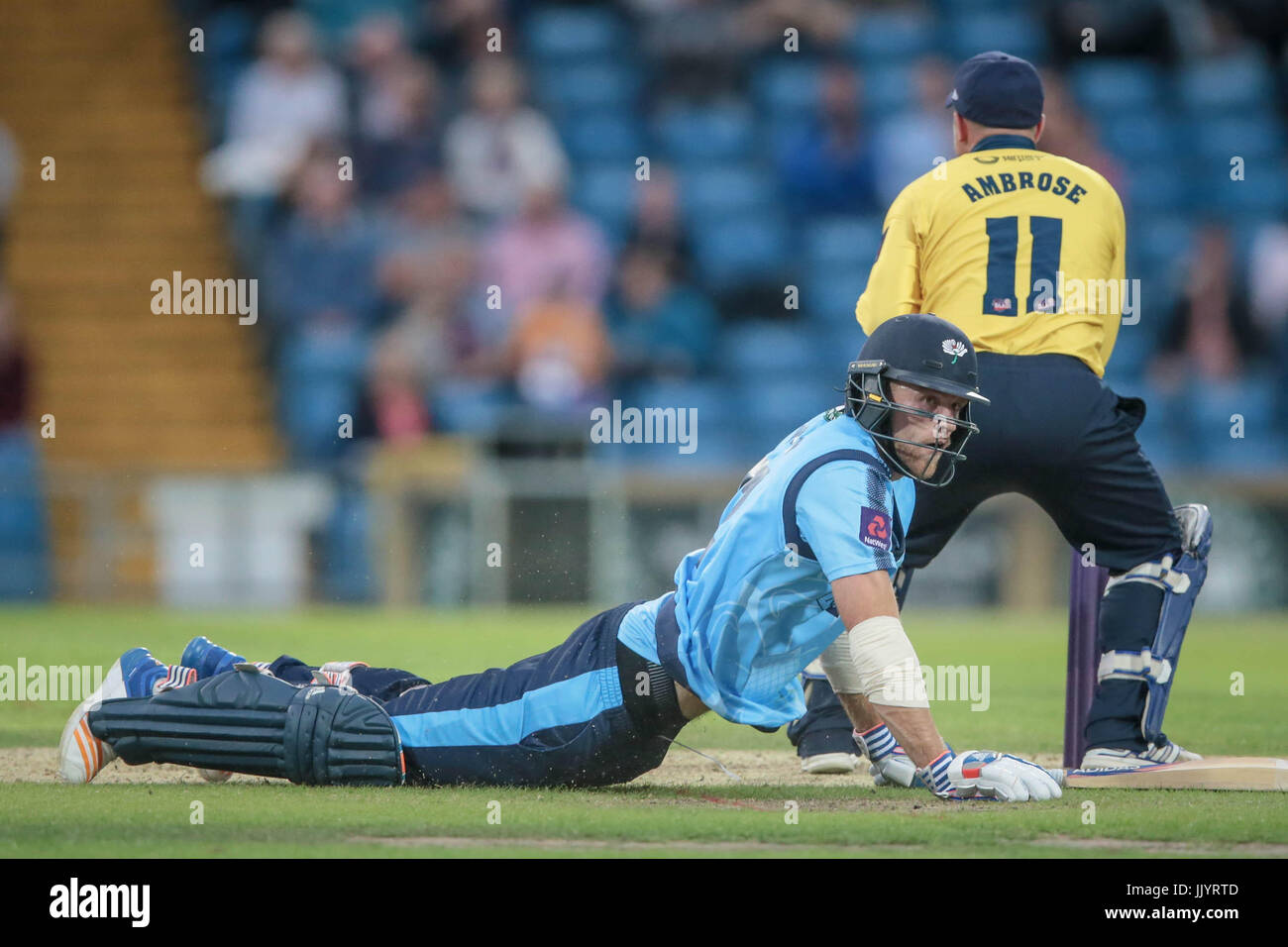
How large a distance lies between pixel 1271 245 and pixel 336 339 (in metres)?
7.71

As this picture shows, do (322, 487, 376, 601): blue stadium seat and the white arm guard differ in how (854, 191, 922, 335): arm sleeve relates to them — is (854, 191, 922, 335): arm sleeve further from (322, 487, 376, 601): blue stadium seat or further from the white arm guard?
(322, 487, 376, 601): blue stadium seat

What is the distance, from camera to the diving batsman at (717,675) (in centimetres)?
508

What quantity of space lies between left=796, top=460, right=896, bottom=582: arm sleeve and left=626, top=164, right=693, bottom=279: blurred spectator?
33.0 feet

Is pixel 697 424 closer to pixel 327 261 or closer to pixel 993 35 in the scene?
pixel 327 261

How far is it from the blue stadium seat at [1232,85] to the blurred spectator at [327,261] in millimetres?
7660

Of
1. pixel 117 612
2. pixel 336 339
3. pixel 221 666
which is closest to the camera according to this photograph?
pixel 221 666

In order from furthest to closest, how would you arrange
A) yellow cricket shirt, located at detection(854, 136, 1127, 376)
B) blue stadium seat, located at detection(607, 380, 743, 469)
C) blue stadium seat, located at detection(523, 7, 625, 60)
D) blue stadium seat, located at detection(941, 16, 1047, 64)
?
blue stadium seat, located at detection(523, 7, 625, 60) → blue stadium seat, located at detection(941, 16, 1047, 64) → blue stadium seat, located at detection(607, 380, 743, 469) → yellow cricket shirt, located at detection(854, 136, 1127, 376)

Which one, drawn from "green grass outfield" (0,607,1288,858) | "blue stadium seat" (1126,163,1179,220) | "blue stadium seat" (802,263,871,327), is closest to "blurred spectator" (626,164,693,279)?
"blue stadium seat" (802,263,871,327)

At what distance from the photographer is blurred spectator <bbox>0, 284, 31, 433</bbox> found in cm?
1375

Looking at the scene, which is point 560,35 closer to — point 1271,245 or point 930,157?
point 930,157

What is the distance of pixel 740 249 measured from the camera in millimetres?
15883

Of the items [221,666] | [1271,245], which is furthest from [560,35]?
[221,666]

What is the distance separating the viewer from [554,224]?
591 inches

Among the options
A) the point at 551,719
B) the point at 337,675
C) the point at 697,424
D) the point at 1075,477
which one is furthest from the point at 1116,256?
the point at 697,424
